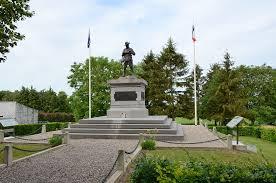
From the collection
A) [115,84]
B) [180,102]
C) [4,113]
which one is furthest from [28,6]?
[180,102]

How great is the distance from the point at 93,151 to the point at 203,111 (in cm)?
3233

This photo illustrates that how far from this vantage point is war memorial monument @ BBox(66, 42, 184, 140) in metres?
21.2

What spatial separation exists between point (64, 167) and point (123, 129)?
10.3 meters

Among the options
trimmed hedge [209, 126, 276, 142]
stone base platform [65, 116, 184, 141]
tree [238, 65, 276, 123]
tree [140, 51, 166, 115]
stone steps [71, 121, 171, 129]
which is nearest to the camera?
stone base platform [65, 116, 184, 141]

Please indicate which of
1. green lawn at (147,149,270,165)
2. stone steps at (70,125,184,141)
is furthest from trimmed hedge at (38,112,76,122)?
green lawn at (147,149,270,165)

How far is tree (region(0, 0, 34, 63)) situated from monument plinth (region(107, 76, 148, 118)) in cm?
1434

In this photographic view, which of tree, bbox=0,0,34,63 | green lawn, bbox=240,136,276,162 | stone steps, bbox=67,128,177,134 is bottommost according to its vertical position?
green lawn, bbox=240,136,276,162

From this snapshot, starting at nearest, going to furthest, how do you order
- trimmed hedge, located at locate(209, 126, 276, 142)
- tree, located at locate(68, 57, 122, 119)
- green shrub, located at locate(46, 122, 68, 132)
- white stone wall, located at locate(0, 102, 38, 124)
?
trimmed hedge, located at locate(209, 126, 276, 142) < green shrub, located at locate(46, 122, 68, 132) < white stone wall, located at locate(0, 102, 38, 124) < tree, located at locate(68, 57, 122, 119)

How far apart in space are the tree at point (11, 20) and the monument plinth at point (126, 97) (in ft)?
47.1

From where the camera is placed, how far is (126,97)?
26344 mm

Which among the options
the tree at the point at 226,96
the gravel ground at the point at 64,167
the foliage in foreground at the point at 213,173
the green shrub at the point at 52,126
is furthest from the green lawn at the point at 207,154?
the tree at the point at 226,96

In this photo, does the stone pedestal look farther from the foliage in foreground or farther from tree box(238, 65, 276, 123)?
tree box(238, 65, 276, 123)

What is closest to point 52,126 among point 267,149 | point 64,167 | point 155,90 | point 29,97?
point 155,90

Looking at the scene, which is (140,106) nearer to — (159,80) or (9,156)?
(9,156)
